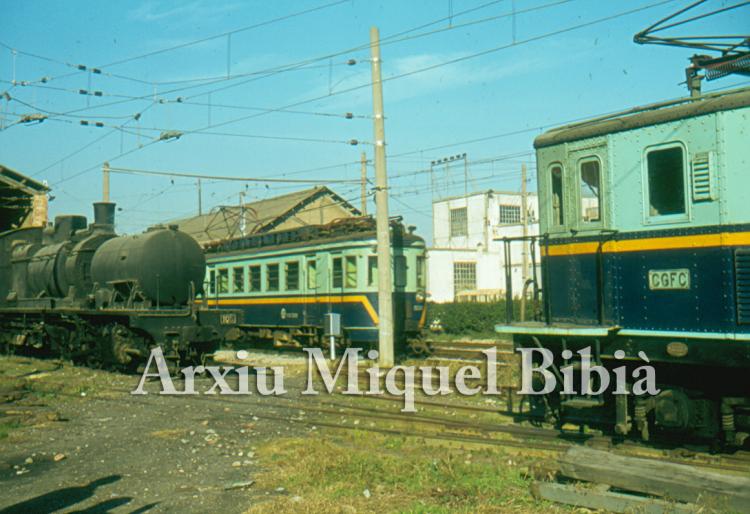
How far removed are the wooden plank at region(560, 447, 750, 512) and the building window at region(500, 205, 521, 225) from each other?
52210mm

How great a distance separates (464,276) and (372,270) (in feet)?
102

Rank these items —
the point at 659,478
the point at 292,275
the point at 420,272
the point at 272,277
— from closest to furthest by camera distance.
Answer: the point at 659,478, the point at 420,272, the point at 292,275, the point at 272,277

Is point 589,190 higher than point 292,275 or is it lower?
higher

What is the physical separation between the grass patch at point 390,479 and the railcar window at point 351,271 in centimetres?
1087

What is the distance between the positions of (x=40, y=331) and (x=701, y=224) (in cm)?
1851

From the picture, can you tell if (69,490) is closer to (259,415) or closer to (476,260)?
(259,415)

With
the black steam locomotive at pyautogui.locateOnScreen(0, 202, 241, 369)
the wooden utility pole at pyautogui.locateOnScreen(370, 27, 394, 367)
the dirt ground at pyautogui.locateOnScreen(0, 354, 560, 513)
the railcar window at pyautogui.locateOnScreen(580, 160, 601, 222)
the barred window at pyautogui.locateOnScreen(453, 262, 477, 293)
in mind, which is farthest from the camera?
the barred window at pyautogui.locateOnScreen(453, 262, 477, 293)

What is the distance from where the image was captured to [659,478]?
5.85 m

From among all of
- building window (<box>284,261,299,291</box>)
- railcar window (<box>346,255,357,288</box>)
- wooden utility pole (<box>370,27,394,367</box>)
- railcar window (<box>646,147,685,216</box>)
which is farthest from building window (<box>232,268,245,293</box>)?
railcar window (<box>646,147,685,216</box>)

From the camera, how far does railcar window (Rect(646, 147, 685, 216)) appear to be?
801 centimetres

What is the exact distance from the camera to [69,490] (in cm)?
704

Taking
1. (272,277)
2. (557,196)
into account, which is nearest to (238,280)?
(272,277)

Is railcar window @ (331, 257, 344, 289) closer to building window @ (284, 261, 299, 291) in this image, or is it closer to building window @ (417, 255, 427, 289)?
building window @ (284, 261, 299, 291)

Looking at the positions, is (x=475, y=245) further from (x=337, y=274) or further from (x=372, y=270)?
(x=372, y=270)
